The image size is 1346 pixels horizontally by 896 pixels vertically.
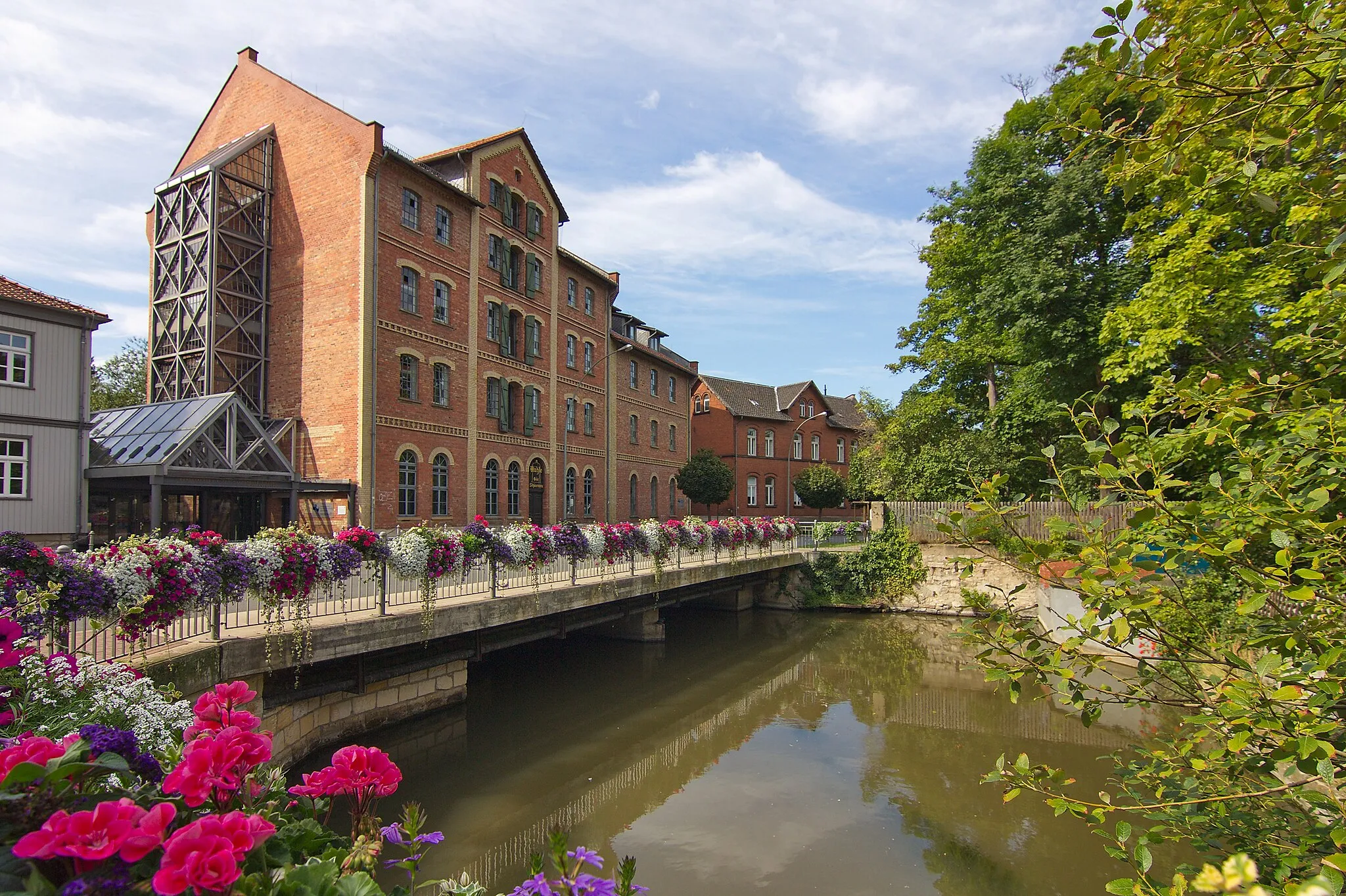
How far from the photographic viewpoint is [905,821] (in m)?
8.89

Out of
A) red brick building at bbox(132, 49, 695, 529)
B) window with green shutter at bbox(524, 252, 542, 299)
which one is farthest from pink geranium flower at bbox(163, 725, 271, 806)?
window with green shutter at bbox(524, 252, 542, 299)

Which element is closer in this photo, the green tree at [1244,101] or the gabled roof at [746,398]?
the green tree at [1244,101]

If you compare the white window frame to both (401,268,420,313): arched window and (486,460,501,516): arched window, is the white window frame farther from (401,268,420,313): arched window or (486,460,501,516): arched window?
(486,460,501,516): arched window

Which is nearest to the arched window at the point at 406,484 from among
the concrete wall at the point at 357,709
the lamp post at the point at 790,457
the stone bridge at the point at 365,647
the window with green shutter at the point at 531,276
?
the stone bridge at the point at 365,647

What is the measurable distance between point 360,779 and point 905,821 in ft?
28.4

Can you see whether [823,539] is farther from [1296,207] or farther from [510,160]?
[1296,207]

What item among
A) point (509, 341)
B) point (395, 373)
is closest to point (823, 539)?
point (509, 341)

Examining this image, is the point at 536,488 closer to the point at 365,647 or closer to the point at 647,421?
the point at 647,421

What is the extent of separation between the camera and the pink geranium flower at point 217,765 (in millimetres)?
1651

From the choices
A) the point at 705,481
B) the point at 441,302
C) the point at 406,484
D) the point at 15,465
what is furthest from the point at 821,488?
the point at 15,465

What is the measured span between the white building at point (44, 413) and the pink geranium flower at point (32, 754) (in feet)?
60.3

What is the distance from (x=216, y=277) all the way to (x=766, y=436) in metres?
33.5

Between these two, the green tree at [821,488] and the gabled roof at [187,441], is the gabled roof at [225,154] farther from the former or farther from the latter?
the green tree at [821,488]

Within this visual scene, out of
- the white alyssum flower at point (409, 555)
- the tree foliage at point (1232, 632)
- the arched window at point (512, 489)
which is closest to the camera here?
the tree foliage at point (1232, 632)
